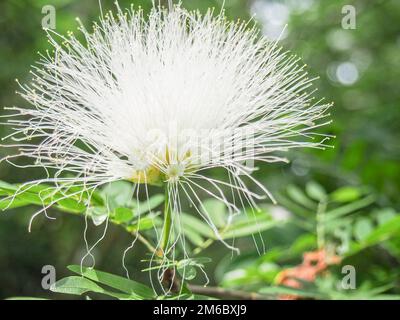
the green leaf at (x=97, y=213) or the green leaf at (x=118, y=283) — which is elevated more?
the green leaf at (x=97, y=213)

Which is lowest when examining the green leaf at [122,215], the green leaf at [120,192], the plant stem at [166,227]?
the plant stem at [166,227]

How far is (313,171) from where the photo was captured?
3184 millimetres

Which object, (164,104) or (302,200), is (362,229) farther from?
(164,104)

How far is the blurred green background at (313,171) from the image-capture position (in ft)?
7.81

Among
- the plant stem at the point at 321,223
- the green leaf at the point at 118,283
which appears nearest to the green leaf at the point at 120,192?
the green leaf at the point at 118,283

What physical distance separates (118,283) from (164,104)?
1.52ft

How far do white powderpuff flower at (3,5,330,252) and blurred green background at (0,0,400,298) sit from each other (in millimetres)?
298

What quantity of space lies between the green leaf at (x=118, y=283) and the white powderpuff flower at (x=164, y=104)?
0.21 metres

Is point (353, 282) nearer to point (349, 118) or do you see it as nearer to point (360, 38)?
point (349, 118)

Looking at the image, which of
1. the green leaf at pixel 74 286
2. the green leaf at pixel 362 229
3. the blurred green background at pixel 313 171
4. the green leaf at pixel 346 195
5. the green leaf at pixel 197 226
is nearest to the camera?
the green leaf at pixel 74 286

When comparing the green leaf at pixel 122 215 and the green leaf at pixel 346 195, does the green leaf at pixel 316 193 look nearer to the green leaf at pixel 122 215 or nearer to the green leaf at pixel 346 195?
the green leaf at pixel 346 195

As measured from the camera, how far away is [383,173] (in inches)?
117

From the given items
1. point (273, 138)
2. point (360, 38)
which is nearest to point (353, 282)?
point (273, 138)

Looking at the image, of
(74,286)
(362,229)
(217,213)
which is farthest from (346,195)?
(74,286)
